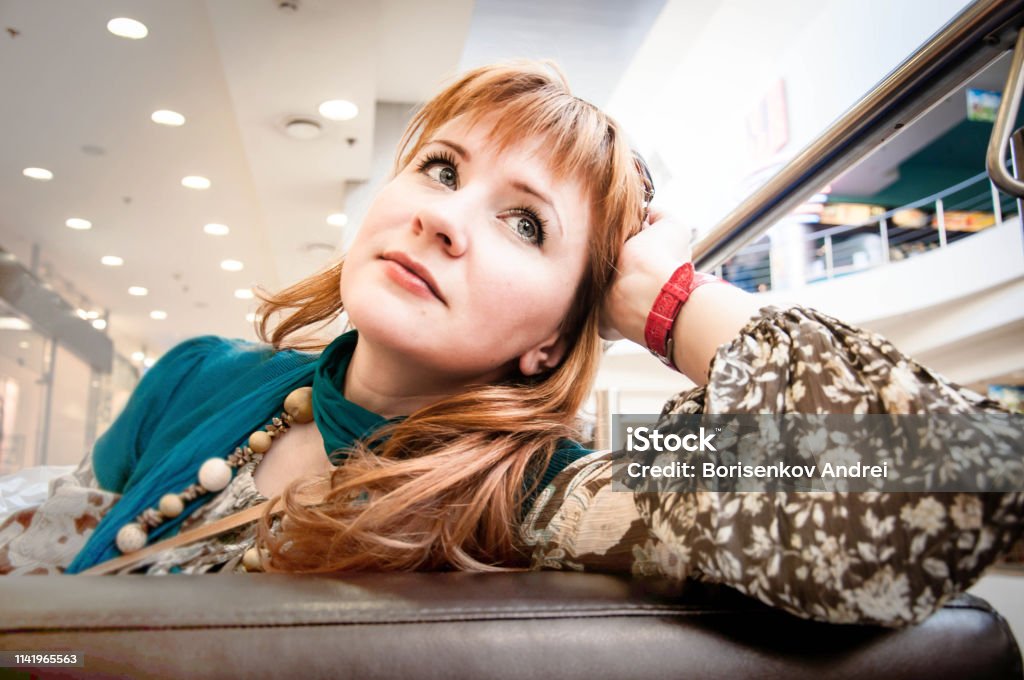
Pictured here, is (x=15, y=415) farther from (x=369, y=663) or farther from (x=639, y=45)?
(x=369, y=663)

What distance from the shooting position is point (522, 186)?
82cm

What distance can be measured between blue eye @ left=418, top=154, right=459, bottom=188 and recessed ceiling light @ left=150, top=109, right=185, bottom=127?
4822 mm

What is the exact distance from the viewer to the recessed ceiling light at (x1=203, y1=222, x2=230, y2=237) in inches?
283


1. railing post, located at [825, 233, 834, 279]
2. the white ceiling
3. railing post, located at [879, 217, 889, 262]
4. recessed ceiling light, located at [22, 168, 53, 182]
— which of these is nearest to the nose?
the white ceiling

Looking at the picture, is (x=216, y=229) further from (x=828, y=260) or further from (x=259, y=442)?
(x=828, y=260)

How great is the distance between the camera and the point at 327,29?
140 inches

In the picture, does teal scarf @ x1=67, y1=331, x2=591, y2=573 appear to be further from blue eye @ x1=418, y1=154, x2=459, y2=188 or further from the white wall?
the white wall

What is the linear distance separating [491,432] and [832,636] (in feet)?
1.41

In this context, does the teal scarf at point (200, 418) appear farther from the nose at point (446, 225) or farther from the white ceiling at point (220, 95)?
the white ceiling at point (220, 95)

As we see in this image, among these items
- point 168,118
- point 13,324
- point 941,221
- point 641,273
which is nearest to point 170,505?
point 641,273

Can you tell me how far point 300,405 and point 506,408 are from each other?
301 millimetres

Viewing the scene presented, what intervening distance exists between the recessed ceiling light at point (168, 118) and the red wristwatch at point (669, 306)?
5088 mm

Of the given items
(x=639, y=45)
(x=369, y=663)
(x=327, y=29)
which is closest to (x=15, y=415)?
(x=327, y=29)

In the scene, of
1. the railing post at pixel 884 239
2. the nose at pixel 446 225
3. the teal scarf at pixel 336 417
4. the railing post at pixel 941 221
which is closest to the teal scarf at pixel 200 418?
the teal scarf at pixel 336 417
